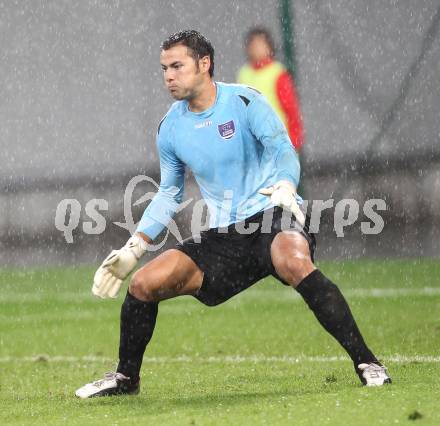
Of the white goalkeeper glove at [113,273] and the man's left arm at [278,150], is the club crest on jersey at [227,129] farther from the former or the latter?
the white goalkeeper glove at [113,273]

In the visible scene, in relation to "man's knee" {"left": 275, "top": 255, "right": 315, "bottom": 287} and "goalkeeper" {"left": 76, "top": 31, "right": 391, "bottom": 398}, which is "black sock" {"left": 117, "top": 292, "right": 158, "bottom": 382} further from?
"man's knee" {"left": 275, "top": 255, "right": 315, "bottom": 287}

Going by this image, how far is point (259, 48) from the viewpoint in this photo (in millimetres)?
10469

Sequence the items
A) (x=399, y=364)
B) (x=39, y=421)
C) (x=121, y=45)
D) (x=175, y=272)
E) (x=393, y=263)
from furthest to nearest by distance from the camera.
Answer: (x=121, y=45) < (x=393, y=263) < (x=399, y=364) < (x=175, y=272) < (x=39, y=421)

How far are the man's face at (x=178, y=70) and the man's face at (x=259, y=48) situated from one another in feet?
14.9

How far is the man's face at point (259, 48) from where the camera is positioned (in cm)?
1041

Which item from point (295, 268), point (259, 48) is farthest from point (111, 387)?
point (259, 48)

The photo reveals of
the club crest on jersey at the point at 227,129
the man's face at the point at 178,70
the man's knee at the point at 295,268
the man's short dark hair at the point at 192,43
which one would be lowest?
the man's knee at the point at 295,268

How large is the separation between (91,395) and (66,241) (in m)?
6.81

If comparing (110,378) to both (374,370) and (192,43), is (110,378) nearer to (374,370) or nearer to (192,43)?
(374,370)

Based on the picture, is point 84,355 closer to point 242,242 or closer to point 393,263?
point 242,242

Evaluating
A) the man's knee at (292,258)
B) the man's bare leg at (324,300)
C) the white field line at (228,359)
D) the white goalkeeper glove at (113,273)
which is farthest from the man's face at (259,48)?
the man's bare leg at (324,300)

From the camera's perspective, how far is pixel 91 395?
19.5ft

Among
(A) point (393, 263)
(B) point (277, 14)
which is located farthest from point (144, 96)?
(A) point (393, 263)

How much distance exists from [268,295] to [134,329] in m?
4.92
